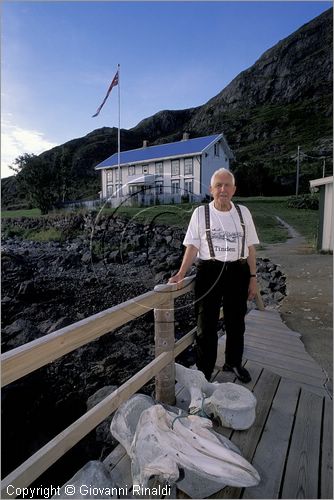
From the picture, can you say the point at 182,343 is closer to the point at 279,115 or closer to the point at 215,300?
the point at 215,300

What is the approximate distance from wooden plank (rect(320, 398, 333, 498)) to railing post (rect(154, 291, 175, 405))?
1059 millimetres

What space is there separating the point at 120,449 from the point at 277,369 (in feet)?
5.62

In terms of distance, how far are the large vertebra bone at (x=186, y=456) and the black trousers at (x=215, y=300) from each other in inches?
29.6

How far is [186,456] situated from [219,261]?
4.16 ft

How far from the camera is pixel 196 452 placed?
62.8 inches

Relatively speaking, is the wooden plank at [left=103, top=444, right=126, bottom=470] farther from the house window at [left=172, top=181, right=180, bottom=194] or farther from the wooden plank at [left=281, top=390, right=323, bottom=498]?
the house window at [left=172, top=181, right=180, bottom=194]

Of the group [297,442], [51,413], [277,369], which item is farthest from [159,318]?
[51,413]

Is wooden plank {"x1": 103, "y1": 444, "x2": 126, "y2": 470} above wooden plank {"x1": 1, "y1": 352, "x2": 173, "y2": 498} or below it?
below

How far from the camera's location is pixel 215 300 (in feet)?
7.96

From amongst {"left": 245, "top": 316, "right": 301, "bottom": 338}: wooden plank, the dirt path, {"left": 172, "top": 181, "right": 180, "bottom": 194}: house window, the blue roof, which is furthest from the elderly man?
{"left": 245, "top": 316, "right": 301, "bottom": 338}: wooden plank

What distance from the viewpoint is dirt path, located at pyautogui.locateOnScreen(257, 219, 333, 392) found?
3611 mm

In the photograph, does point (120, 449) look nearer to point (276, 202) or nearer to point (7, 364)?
point (7, 364)

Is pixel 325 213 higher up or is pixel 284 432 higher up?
pixel 325 213

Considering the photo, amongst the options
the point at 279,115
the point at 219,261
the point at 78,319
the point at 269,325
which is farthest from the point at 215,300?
the point at 279,115
